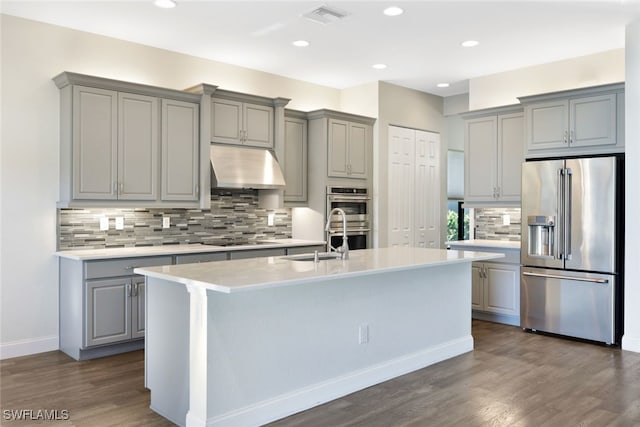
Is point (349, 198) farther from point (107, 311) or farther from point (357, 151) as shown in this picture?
point (107, 311)

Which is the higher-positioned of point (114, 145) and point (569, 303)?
point (114, 145)

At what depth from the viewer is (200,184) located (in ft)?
16.9

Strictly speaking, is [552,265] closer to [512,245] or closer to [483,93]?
[512,245]

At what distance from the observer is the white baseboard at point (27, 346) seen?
169 inches

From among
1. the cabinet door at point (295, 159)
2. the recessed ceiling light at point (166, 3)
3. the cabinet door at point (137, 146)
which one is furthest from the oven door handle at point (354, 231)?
the recessed ceiling light at point (166, 3)

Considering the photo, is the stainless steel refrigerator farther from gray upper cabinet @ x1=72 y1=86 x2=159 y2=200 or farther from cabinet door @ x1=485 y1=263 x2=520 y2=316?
gray upper cabinet @ x1=72 y1=86 x2=159 y2=200

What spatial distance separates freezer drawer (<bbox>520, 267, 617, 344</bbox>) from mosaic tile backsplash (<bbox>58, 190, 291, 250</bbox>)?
2903 millimetres

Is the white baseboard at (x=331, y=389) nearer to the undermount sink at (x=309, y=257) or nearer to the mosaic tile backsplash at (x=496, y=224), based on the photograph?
the undermount sink at (x=309, y=257)

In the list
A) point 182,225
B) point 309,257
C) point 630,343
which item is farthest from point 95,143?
point 630,343

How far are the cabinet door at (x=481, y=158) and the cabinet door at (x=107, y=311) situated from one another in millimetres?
3975

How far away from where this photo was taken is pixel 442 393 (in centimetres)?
348

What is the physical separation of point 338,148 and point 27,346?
151 inches

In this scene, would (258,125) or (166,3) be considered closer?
(166,3)

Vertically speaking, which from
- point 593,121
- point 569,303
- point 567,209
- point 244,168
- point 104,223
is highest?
point 593,121
